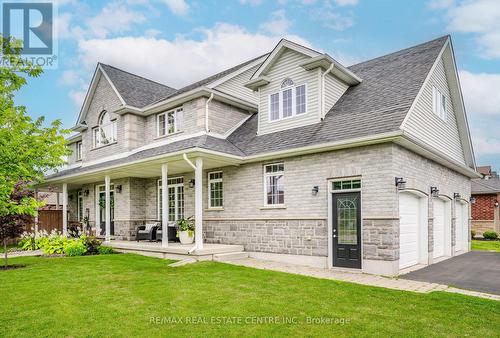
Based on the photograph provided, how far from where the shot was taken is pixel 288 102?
12.6 meters

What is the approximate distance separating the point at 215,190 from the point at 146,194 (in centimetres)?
466

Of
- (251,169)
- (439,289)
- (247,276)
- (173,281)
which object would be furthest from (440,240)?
(173,281)

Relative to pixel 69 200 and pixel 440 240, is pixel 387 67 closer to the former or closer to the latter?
pixel 440 240

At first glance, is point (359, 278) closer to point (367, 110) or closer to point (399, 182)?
point (399, 182)

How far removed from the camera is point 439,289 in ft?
25.5

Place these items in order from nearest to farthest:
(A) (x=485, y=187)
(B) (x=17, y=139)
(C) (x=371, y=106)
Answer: (B) (x=17, y=139) < (C) (x=371, y=106) < (A) (x=485, y=187)

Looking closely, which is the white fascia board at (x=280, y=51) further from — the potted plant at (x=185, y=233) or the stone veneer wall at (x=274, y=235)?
the potted plant at (x=185, y=233)

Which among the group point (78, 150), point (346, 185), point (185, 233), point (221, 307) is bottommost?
point (221, 307)

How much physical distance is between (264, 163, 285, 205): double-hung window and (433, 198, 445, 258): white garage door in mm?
5971

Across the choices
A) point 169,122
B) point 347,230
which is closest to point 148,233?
point 169,122

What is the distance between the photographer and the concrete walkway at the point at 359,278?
7711 millimetres

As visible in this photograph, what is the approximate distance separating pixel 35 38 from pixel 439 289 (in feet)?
42.4

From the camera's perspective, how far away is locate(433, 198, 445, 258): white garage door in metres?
13.2

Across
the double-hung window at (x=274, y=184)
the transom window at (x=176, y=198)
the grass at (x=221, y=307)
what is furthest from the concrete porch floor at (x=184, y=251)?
the transom window at (x=176, y=198)
